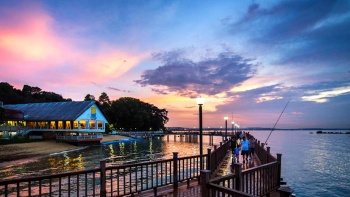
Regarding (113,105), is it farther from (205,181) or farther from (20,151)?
(205,181)

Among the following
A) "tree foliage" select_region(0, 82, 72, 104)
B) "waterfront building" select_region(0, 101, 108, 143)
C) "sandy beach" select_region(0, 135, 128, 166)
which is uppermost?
"tree foliage" select_region(0, 82, 72, 104)

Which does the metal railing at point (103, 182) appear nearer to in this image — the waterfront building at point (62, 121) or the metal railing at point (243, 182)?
the metal railing at point (243, 182)

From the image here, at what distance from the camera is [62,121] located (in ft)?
172

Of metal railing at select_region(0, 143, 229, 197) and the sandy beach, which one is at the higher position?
metal railing at select_region(0, 143, 229, 197)

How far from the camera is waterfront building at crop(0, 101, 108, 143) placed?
161 ft

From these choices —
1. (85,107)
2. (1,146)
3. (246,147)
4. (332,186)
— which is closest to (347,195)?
(332,186)

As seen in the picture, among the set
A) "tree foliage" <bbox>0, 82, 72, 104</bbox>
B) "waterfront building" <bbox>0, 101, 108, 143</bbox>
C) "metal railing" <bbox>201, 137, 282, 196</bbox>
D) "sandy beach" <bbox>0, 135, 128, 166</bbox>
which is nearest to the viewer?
"metal railing" <bbox>201, 137, 282, 196</bbox>

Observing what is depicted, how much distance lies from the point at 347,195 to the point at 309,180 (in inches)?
157

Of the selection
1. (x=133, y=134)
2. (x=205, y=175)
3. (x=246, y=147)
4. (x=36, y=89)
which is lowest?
(x=133, y=134)

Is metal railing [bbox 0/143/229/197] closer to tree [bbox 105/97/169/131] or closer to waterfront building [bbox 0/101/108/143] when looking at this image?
waterfront building [bbox 0/101/108/143]

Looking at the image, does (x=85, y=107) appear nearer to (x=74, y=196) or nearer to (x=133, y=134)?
(x=133, y=134)

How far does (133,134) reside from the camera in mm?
80125

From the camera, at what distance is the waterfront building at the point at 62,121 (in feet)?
161

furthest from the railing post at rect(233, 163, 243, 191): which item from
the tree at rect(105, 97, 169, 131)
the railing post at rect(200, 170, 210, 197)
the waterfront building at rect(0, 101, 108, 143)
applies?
the tree at rect(105, 97, 169, 131)
